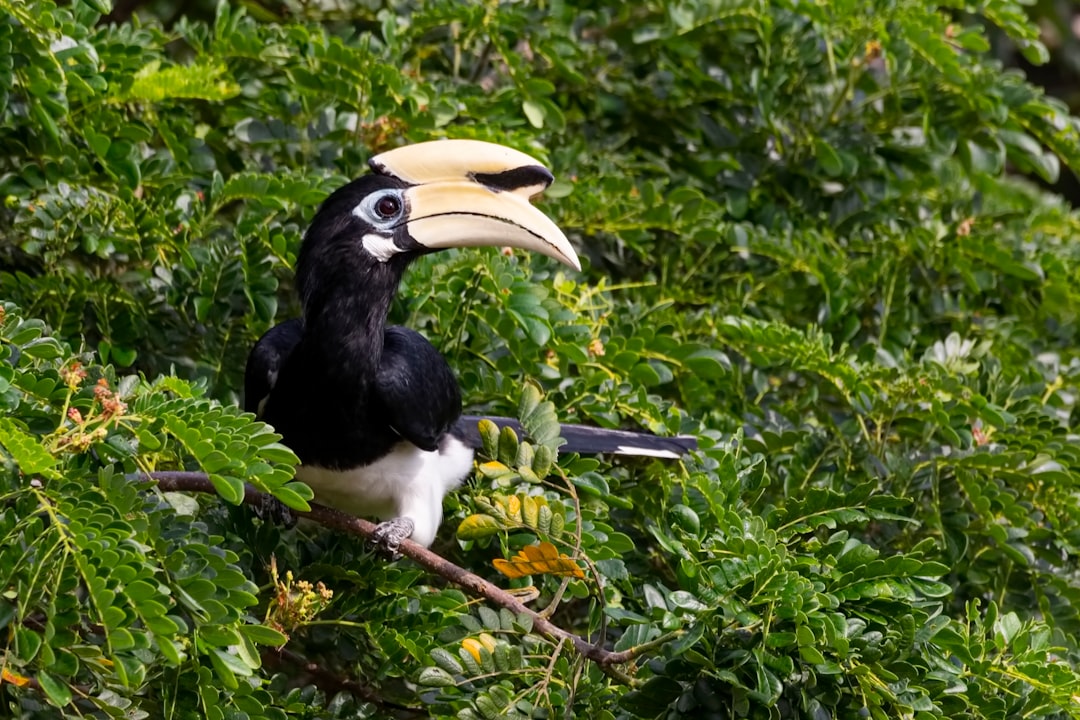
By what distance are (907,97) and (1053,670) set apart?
Answer: 164 centimetres

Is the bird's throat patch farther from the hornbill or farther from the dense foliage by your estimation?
the dense foliage

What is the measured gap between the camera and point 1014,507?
2277 mm

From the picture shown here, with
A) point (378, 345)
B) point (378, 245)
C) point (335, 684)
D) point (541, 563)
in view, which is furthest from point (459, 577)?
point (378, 245)

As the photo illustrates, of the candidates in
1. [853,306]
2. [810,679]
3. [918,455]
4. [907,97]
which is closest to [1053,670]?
[810,679]

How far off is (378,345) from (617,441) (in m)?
0.45

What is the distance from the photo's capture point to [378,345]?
7.43ft

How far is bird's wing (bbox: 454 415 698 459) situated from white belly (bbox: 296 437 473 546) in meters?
0.10

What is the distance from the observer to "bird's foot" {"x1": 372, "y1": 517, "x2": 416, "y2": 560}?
2.05 m

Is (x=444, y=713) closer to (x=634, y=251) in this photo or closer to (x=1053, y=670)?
(x=1053, y=670)

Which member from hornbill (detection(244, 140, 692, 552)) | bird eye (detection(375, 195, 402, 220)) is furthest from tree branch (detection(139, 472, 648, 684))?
bird eye (detection(375, 195, 402, 220))

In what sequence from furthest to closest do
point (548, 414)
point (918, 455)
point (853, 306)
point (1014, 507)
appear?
1. point (853, 306)
2. point (918, 455)
3. point (1014, 507)
4. point (548, 414)

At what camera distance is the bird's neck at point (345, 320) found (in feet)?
7.28

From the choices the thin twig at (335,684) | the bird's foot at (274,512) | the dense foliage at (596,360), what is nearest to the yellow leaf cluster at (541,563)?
the dense foliage at (596,360)

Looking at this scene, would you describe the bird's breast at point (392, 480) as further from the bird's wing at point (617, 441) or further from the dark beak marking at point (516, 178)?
the dark beak marking at point (516, 178)
